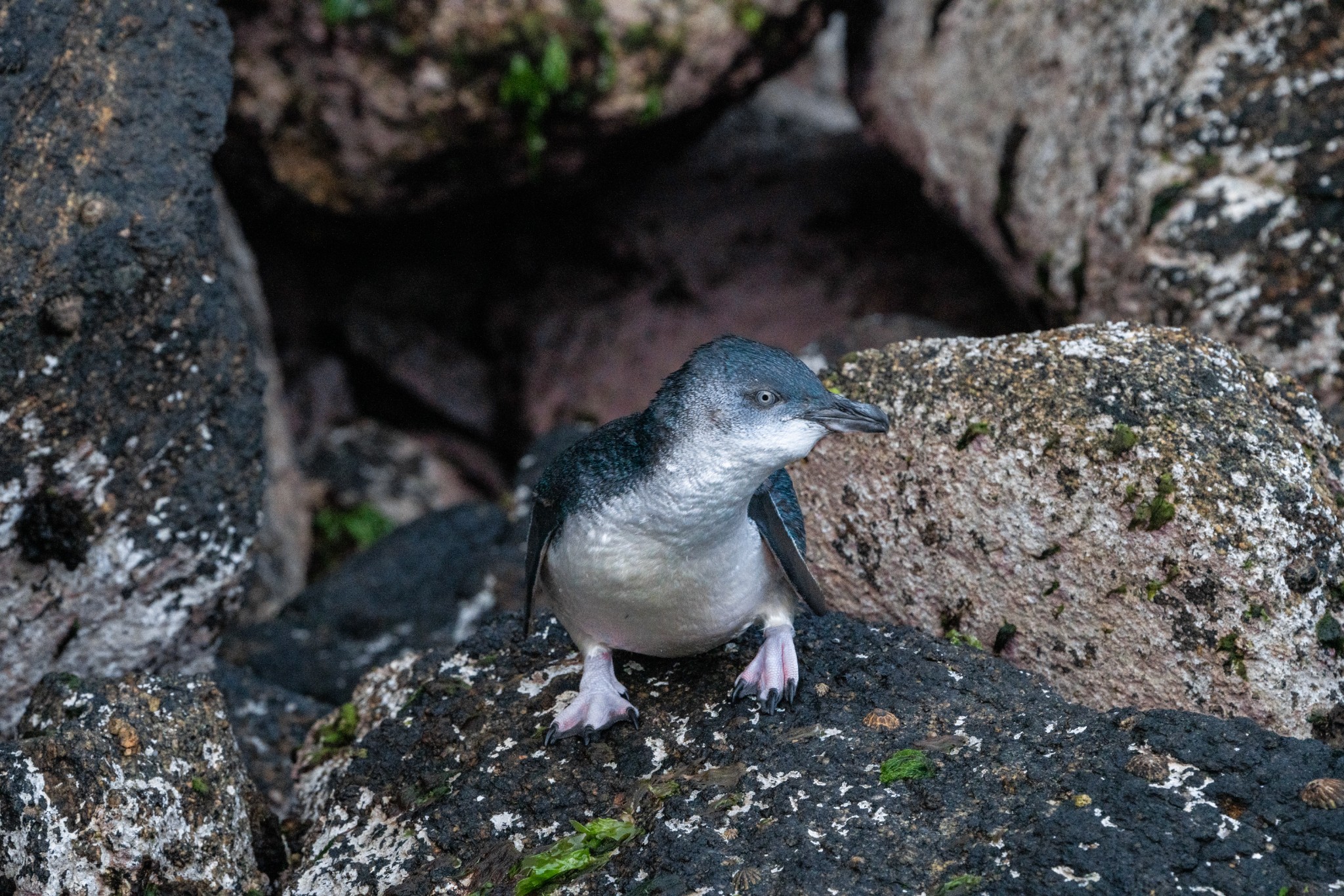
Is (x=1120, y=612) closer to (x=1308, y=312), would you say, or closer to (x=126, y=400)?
(x=1308, y=312)

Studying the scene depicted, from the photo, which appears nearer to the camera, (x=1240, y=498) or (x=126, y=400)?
(x=1240, y=498)

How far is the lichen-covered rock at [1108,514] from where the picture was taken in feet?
13.2

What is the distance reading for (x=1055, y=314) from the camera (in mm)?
6852

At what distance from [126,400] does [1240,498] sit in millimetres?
3935

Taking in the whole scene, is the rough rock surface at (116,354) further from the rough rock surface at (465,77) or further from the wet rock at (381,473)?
the wet rock at (381,473)

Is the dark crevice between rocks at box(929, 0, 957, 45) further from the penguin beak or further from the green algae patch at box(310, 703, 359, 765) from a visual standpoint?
the green algae patch at box(310, 703, 359, 765)

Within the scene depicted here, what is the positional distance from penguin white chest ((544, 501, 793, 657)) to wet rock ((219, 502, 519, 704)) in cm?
266

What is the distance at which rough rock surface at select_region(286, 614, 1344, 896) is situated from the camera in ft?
10.3

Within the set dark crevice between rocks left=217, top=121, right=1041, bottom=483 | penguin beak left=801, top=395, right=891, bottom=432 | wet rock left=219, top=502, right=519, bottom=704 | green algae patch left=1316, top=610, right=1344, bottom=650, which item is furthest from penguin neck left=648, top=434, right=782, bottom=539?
dark crevice between rocks left=217, top=121, right=1041, bottom=483

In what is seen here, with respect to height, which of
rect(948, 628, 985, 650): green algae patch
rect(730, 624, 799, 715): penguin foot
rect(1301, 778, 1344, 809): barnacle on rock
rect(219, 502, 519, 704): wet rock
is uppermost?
rect(1301, 778, 1344, 809): barnacle on rock

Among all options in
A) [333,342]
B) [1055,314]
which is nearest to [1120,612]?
[1055,314]

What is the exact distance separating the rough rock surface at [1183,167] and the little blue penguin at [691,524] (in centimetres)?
279

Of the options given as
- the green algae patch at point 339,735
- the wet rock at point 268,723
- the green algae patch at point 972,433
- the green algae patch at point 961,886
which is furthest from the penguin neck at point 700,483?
the wet rock at point 268,723

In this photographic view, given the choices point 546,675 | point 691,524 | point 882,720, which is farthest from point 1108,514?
point 546,675
